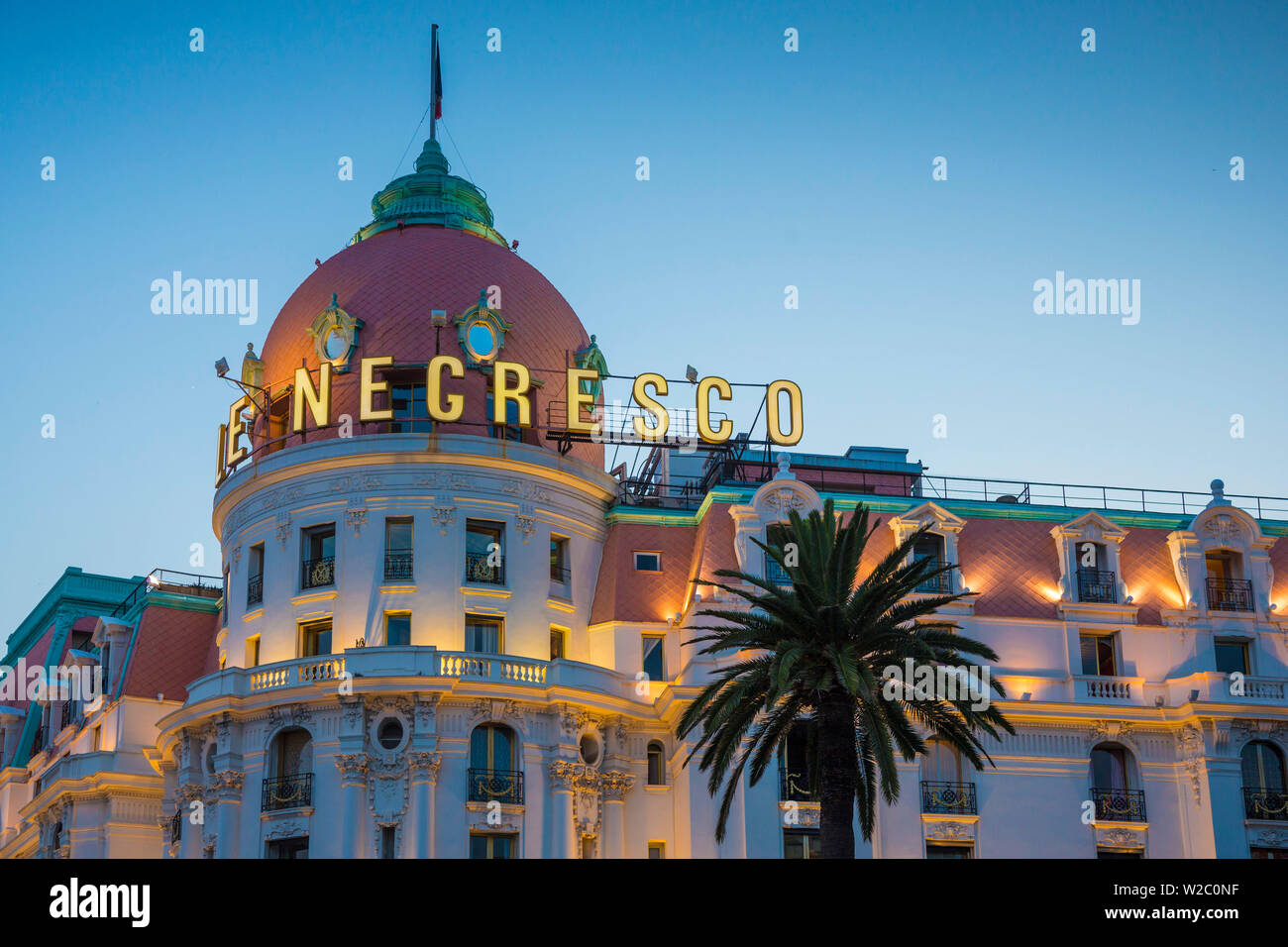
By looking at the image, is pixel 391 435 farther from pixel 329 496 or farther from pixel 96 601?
pixel 96 601

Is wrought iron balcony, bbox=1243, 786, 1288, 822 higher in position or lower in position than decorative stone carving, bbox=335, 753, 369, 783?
lower

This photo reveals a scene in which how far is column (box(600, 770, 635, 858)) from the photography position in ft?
213

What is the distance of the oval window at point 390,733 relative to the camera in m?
62.8

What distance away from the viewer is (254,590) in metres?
69.0

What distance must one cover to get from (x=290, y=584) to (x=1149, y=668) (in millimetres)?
33454

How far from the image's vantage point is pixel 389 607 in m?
65.9

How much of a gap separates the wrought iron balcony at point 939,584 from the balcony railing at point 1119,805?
9.34 metres

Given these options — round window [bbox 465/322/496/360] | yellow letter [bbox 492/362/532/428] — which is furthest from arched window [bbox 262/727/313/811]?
round window [bbox 465/322/496/360]

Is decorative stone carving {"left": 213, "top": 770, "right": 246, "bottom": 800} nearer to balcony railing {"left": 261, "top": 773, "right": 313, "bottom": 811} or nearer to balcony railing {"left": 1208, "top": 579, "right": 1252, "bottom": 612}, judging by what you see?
balcony railing {"left": 261, "top": 773, "right": 313, "bottom": 811}

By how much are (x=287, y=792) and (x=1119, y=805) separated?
101ft

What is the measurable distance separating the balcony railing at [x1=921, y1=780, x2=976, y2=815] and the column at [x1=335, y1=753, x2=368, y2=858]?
66.9 ft

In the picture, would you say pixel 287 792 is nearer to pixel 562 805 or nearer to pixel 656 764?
pixel 562 805

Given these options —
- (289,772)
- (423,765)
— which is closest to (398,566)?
(423,765)
